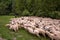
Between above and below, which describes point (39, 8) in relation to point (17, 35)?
below

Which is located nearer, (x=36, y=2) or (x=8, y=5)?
(x=36, y=2)

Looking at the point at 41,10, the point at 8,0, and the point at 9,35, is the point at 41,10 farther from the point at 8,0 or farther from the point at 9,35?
the point at 8,0

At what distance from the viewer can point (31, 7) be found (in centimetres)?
1855

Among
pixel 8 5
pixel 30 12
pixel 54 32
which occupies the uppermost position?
pixel 54 32

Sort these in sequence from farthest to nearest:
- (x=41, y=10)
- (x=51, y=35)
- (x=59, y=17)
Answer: (x=41, y=10) → (x=59, y=17) → (x=51, y=35)

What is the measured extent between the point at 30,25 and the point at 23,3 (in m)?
10.2

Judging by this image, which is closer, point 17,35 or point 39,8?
point 17,35

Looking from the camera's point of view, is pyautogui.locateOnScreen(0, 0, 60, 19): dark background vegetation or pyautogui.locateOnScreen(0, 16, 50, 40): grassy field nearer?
pyautogui.locateOnScreen(0, 16, 50, 40): grassy field

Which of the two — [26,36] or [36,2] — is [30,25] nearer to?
[26,36]

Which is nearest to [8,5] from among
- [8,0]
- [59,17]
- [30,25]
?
[8,0]

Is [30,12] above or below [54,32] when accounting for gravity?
below

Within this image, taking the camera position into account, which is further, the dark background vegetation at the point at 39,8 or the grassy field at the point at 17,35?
the dark background vegetation at the point at 39,8

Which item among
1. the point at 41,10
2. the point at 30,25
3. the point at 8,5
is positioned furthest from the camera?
the point at 8,5

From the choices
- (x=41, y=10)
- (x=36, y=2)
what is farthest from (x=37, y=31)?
(x=36, y=2)
